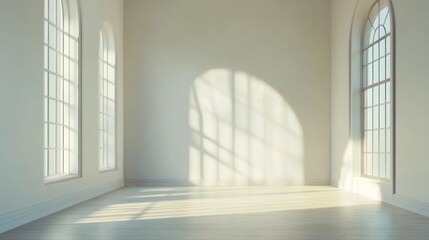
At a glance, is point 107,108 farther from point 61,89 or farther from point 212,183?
point 212,183

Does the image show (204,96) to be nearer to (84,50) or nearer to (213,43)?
(213,43)

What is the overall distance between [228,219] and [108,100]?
235 inches

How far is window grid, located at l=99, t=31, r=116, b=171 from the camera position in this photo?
1174 centimetres

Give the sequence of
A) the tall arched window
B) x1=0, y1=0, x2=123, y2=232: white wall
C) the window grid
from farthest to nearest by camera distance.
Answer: the window grid, the tall arched window, x1=0, y1=0, x2=123, y2=232: white wall

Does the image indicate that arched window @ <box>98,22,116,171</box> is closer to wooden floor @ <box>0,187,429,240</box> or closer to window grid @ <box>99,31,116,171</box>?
window grid @ <box>99,31,116,171</box>

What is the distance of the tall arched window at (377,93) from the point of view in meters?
9.91

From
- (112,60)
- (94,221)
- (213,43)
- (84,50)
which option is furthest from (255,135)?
(94,221)

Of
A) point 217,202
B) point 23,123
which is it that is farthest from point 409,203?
point 23,123

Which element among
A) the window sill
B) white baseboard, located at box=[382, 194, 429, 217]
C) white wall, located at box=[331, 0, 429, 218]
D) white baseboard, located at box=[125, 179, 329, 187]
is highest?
white wall, located at box=[331, 0, 429, 218]

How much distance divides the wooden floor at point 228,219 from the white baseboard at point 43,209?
0.14 meters

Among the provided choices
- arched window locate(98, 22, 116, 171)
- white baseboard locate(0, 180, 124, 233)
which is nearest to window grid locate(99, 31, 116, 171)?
arched window locate(98, 22, 116, 171)

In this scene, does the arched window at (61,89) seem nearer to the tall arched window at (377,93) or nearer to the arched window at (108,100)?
the arched window at (108,100)

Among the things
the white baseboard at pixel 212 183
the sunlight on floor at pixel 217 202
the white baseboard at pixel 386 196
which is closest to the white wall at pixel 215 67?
the white baseboard at pixel 212 183

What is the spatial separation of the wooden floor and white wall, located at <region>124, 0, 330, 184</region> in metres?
2.48
